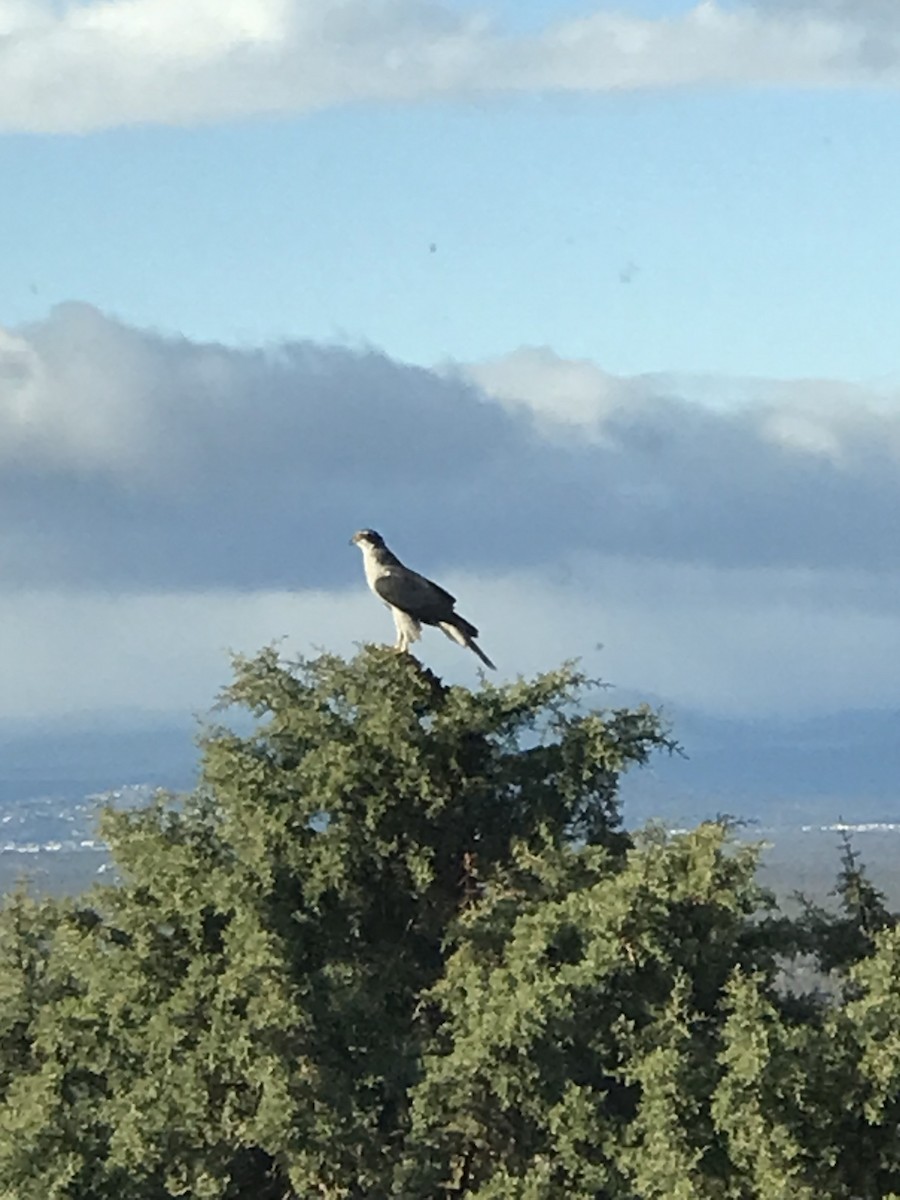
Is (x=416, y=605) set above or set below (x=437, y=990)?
above

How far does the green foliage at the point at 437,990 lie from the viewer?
71.8ft

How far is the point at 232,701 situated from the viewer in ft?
80.8

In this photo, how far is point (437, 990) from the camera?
2280 cm

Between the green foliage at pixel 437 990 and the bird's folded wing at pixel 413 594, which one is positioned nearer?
the green foliage at pixel 437 990

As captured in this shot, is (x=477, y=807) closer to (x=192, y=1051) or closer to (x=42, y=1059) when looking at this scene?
(x=192, y=1051)

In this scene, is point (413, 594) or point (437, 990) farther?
point (413, 594)

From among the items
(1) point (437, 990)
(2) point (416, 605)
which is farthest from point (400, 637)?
A: (1) point (437, 990)

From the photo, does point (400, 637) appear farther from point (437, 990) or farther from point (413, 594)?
point (437, 990)

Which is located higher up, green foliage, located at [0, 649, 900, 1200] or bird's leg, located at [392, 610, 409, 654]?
bird's leg, located at [392, 610, 409, 654]

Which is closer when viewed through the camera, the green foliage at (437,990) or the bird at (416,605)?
the green foliage at (437,990)

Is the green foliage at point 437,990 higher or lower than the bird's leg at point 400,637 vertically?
lower

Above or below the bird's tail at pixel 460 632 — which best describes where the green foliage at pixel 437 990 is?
below

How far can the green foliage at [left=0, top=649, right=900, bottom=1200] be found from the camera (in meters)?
21.9

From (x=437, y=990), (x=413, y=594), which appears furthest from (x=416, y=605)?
(x=437, y=990)
